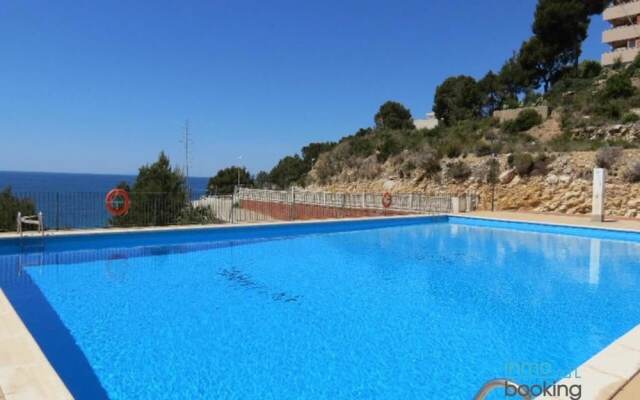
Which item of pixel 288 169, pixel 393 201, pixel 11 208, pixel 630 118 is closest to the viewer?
pixel 11 208

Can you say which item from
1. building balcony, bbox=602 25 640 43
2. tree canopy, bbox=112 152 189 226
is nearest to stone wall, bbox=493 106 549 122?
building balcony, bbox=602 25 640 43

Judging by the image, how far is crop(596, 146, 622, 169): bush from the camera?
1759 cm

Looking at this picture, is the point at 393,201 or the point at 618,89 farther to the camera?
the point at 618,89

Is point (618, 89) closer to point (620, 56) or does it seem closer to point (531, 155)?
point (531, 155)

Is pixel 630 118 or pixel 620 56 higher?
pixel 620 56

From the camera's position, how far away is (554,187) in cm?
1845

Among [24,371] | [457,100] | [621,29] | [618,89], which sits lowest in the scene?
[24,371]

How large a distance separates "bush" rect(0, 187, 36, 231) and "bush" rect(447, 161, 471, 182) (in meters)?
17.3

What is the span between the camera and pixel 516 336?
5395mm

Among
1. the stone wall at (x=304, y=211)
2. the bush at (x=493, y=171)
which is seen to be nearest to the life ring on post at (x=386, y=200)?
the stone wall at (x=304, y=211)

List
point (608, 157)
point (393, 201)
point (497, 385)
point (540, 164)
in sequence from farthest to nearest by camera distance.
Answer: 1. point (540, 164)
2. point (393, 201)
3. point (608, 157)
4. point (497, 385)

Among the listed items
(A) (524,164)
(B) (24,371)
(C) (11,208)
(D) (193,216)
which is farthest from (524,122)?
(B) (24,371)

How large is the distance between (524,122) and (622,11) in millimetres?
20724

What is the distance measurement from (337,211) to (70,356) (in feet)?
50.7
